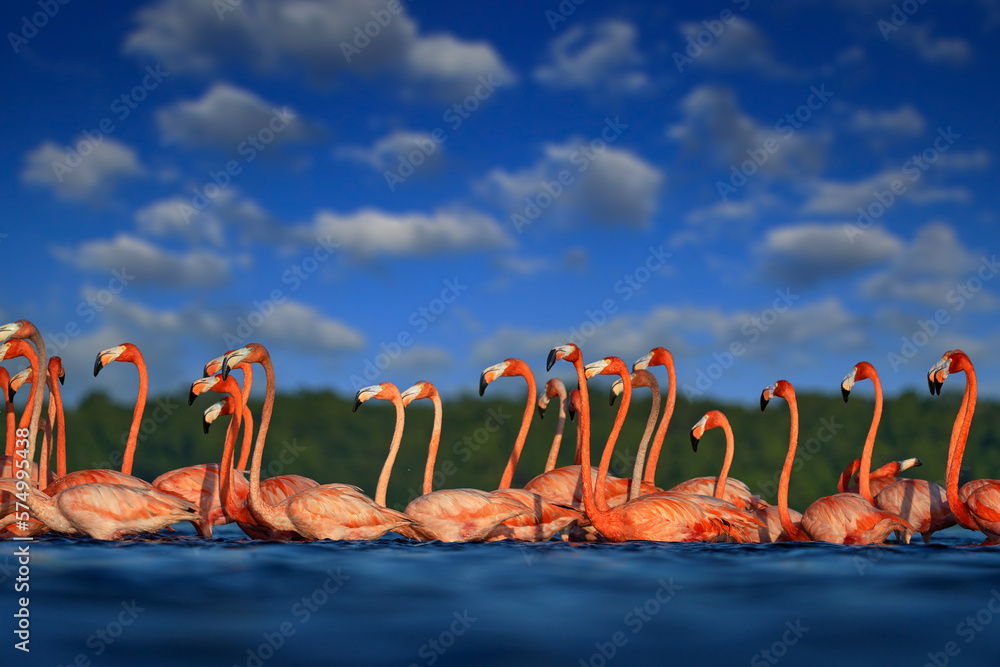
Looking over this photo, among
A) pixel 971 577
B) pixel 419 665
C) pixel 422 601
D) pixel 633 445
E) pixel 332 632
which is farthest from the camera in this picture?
pixel 633 445

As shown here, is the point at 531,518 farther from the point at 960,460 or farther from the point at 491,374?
the point at 960,460

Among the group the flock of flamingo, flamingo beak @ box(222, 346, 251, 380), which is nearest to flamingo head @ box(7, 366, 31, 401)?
the flock of flamingo

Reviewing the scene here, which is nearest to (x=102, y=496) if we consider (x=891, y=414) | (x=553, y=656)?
(x=553, y=656)

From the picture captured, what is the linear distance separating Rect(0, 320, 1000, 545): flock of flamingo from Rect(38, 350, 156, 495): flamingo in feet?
0.10

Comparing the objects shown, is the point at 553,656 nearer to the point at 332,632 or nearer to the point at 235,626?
the point at 332,632

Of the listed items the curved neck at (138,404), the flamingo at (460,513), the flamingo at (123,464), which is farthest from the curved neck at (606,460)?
the curved neck at (138,404)

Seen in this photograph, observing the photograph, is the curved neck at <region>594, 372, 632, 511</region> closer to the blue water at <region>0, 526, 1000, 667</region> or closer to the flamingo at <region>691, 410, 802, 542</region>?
the flamingo at <region>691, 410, 802, 542</region>

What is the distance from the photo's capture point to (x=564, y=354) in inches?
381

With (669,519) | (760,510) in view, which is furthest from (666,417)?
(669,519)

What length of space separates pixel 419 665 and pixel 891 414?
21261mm

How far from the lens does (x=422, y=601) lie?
5688 millimetres

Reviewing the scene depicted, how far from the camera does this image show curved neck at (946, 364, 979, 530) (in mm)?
9492

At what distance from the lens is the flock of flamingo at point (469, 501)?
29.2 feet

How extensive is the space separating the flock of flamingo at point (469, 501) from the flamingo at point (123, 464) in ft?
0.10
